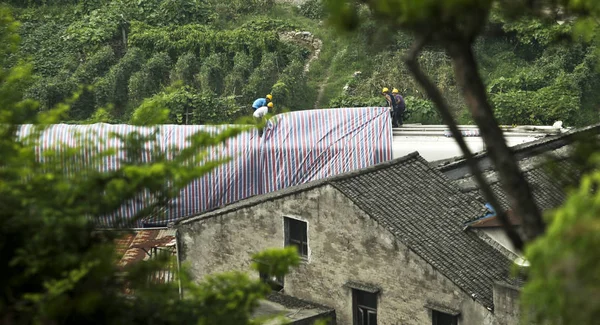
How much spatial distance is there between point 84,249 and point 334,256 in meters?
8.48

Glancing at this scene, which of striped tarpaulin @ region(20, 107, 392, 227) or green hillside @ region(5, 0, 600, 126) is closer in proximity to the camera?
striped tarpaulin @ region(20, 107, 392, 227)

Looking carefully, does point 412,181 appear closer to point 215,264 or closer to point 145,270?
point 215,264

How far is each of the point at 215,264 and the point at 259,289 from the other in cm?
954

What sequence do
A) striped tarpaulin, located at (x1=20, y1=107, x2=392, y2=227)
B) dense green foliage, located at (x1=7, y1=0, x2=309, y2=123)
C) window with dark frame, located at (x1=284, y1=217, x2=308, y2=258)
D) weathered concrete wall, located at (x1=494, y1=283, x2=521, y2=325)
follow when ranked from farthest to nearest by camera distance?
dense green foliage, located at (x1=7, y1=0, x2=309, y2=123) → striped tarpaulin, located at (x1=20, y1=107, x2=392, y2=227) → window with dark frame, located at (x1=284, y1=217, x2=308, y2=258) → weathered concrete wall, located at (x1=494, y1=283, x2=521, y2=325)

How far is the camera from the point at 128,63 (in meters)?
28.1

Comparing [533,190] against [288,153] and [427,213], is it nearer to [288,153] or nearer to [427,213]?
[427,213]

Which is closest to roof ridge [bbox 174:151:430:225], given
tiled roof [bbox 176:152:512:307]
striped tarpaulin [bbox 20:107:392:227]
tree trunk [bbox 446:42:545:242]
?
tiled roof [bbox 176:152:512:307]

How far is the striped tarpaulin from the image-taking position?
1894cm

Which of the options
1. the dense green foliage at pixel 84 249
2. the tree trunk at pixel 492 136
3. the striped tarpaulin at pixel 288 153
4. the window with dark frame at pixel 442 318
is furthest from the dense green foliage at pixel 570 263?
the striped tarpaulin at pixel 288 153

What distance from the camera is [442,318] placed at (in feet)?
45.9

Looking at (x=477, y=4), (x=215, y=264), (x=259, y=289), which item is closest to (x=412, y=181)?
(x=215, y=264)

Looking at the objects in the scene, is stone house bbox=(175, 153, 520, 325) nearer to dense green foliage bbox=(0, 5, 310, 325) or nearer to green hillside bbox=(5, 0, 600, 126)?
dense green foliage bbox=(0, 5, 310, 325)

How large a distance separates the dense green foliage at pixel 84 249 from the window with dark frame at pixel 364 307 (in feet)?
25.5

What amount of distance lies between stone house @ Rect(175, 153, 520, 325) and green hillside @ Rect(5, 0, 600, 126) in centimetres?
948
